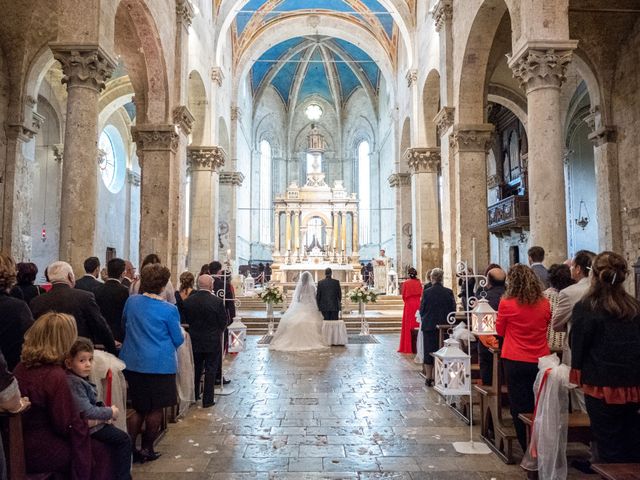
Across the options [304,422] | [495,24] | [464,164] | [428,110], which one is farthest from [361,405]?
[428,110]

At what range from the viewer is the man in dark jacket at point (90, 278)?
5250 mm

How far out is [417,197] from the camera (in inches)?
689

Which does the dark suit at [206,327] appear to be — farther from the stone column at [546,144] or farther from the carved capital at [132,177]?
the carved capital at [132,177]

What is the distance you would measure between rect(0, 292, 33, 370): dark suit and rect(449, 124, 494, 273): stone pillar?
9680mm

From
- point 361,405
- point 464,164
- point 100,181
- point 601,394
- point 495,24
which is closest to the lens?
point 601,394

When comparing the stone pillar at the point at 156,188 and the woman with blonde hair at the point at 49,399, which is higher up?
the stone pillar at the point at 156,188

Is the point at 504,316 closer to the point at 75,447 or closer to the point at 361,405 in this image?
the point at 361,405

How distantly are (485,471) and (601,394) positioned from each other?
122 cm

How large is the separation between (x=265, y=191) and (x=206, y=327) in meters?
27.8

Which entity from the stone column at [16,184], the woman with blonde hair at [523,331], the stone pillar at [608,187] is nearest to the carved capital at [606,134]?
the stone pillar at [608,187]

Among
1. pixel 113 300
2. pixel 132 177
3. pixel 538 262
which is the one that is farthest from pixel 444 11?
pixel 132 177

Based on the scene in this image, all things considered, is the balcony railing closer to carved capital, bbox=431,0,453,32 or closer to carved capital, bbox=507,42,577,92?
carved capital, bbox=431,0,453,32

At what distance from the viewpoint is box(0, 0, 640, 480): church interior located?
16.6 feet

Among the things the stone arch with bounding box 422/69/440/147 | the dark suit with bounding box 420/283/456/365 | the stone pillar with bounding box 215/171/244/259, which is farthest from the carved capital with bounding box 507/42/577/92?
the stone pillar with bounding box 215/171/244/259
